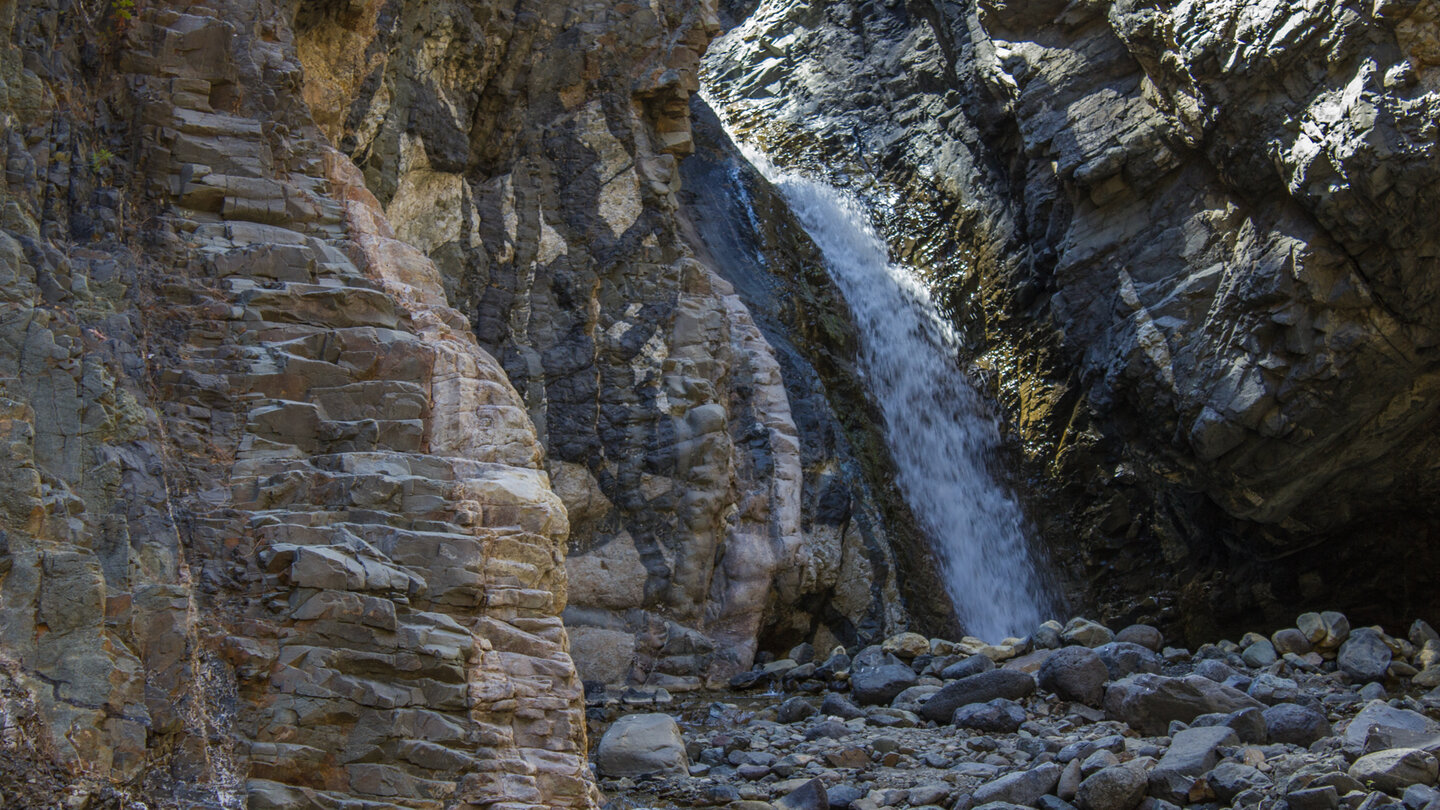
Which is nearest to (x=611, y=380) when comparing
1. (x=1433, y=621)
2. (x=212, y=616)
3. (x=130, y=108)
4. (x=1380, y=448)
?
(x=130, y=108)

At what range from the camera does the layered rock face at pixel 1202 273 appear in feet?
41.2

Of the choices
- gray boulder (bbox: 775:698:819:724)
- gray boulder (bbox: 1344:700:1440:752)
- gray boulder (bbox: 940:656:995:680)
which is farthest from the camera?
gray boulder (bbox: 940:656:995:680)

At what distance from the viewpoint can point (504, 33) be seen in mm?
13492

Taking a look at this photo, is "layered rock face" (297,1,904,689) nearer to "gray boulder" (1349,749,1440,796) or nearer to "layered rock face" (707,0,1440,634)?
"layered rock face" (707,0,1440,634)

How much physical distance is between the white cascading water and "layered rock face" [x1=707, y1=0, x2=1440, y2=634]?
716mm

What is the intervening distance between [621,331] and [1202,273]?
7901 millimetres

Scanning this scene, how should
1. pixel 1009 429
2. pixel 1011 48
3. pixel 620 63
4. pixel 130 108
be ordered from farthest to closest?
1. pixel 1009 429
2. pixel 1011 48
3. pixel 620 63
4. pixel 130 108

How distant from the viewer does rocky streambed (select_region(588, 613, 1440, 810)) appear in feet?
25.2

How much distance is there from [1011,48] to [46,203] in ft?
47.0

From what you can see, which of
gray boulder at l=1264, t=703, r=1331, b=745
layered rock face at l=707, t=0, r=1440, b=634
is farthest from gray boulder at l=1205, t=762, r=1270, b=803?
layered rock face at l=707, t=0, r=1440, b=634

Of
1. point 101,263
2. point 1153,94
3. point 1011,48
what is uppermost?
point 1011,48

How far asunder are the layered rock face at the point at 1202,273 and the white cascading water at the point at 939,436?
2.35 ft

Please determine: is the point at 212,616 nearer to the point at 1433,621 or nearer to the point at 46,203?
the point at 46,203

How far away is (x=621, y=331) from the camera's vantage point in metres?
13.6
